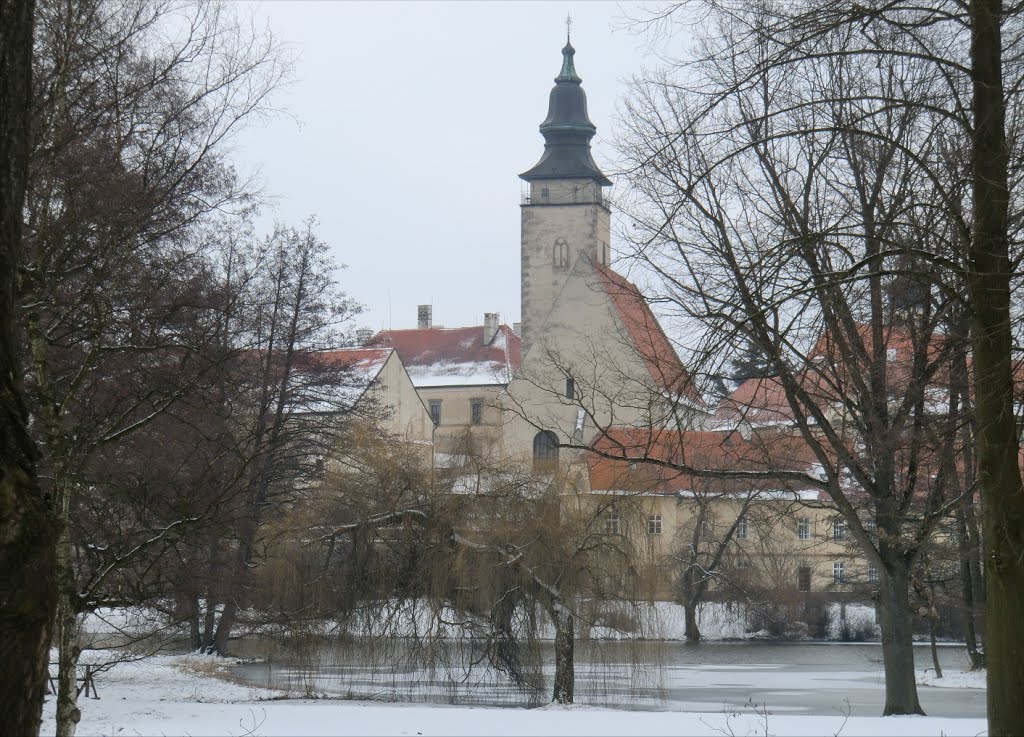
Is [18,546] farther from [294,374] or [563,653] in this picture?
[294,374]

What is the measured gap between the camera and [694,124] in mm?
7270

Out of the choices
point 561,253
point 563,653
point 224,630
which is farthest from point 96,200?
point 561,253

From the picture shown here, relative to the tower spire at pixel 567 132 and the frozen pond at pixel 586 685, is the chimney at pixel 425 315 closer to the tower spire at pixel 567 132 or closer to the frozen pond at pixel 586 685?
the tower spire at pixel 567 132

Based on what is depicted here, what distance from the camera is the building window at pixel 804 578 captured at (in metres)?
44.5

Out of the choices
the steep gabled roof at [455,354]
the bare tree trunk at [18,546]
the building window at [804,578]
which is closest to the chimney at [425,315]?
the steep gabled roof at [455,354]

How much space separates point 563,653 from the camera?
20.2 m

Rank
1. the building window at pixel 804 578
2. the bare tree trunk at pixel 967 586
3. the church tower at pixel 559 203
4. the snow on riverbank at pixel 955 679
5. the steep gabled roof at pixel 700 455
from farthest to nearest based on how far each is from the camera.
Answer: the church tower at pixel 559 203, the building window at pixel 804 578, the snow on riverbank at pixel 955 679, the bare tree trunk at pixel 967 586, the steep gabled roof at pixel 700 455

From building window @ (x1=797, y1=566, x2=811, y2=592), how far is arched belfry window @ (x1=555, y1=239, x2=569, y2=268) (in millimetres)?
27602

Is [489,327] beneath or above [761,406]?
above

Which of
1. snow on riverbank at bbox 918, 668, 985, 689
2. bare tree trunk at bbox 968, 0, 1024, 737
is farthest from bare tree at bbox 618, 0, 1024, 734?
snow on riverbank at bbox 918, 668, 985, 689

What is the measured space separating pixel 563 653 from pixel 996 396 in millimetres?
14302

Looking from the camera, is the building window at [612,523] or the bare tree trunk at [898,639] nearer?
the bare tree trunk at [898,639]

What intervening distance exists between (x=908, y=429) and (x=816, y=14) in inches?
294

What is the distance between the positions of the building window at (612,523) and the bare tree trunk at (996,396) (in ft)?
52.9
